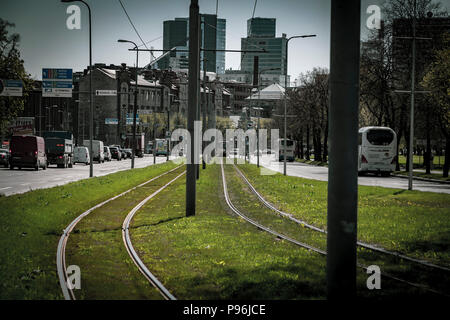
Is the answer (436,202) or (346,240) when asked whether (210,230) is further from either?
(436,202)

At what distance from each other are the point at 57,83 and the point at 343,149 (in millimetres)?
32743

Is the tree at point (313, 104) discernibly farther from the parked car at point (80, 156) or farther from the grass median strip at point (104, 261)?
the grass median strip at point (104, 261)

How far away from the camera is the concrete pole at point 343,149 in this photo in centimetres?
670

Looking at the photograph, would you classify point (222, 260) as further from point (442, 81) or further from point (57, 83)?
point (442, 81)

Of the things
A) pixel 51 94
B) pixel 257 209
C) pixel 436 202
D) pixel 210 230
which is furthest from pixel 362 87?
pixel 210 230

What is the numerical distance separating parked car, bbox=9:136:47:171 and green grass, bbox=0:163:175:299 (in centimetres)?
1924

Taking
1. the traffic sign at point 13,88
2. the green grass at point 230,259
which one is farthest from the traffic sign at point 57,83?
the green grass at point 230,259

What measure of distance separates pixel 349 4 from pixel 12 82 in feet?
109

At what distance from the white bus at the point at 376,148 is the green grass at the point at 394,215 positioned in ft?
53.2

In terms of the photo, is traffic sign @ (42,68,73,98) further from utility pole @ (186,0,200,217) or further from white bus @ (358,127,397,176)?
utility pole @ (186,0,200,217)

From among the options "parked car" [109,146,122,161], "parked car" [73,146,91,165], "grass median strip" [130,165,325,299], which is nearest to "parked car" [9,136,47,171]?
"parked car" [73,146,91,165]

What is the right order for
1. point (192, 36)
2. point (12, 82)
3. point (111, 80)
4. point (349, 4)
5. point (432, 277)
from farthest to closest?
point (111, 80)
point (12, 82)
point (192, 36)
point (432, 277)
point (349, 4)

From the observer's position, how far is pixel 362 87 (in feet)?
168

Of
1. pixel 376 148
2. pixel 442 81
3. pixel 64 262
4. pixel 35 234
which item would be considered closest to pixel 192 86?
pixel 35 234
